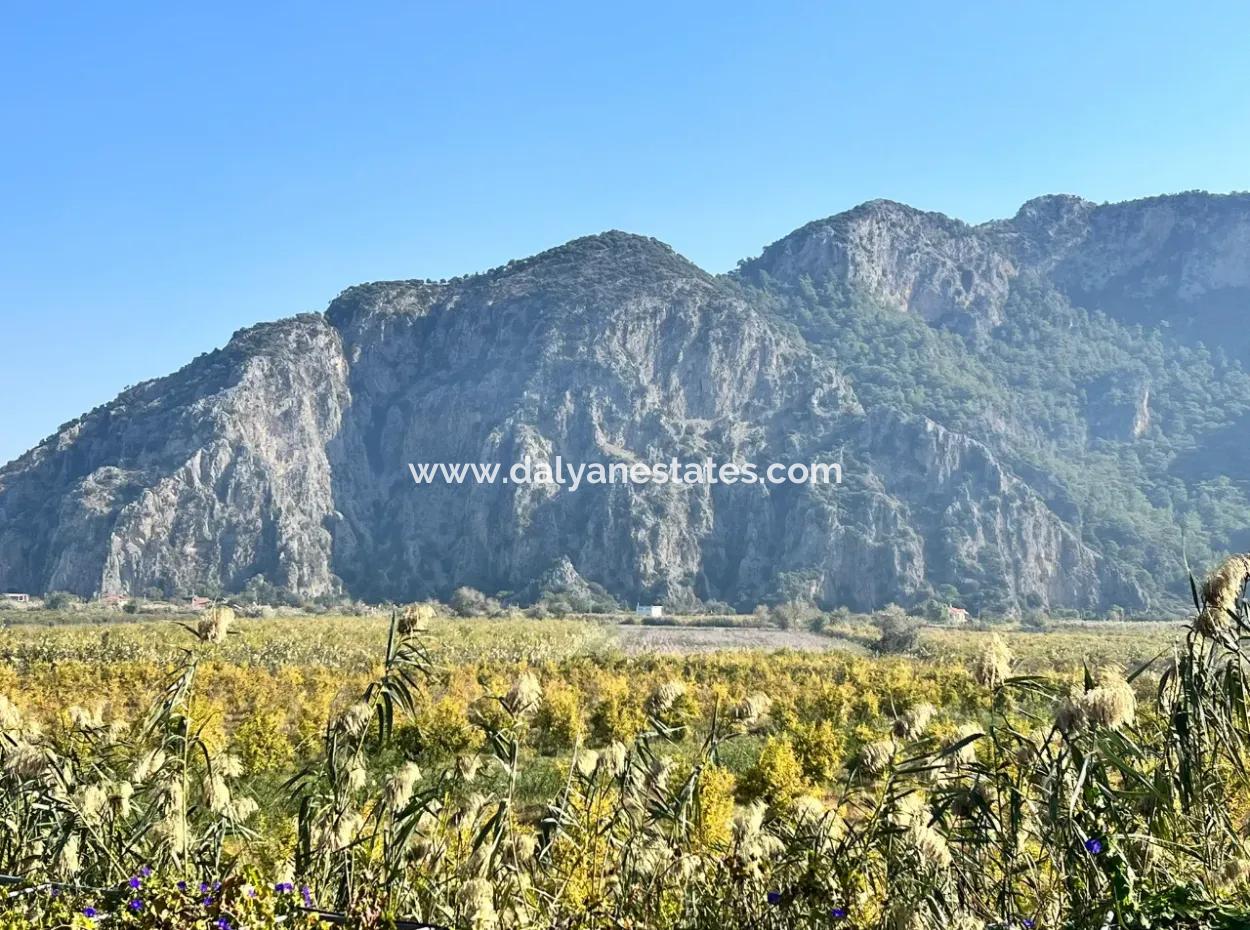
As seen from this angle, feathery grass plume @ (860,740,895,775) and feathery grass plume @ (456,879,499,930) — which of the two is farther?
feathery grass plume @ (860,740,895,775)

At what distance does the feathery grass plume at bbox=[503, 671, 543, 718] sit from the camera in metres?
3.67

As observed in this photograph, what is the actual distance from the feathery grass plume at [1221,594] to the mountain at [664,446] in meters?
86.4

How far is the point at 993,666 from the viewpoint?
3.27m

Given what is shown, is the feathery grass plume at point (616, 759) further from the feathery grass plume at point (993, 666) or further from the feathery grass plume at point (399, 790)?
the feathery grass plume at point (993, 666)

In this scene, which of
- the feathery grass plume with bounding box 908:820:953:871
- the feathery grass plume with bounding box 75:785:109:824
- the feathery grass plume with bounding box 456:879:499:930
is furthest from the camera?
the feathery grass plume with bounding box 75:785:109:824

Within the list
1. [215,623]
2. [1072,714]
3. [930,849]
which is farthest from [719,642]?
[1072,714]

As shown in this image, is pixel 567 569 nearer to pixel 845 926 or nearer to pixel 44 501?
pixel 44 501

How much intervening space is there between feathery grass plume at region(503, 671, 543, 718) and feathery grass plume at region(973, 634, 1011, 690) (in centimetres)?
162

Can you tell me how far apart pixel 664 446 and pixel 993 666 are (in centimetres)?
10388

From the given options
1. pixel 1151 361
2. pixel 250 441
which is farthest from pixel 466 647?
pixel 1151 361

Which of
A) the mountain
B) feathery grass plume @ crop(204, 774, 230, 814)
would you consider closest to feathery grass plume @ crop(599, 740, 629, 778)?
feathery grass plume @ crop(204, 774, 230, 814)

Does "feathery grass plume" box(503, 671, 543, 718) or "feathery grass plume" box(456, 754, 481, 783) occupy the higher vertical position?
"feathery grass plume" box(503, 671, 543, 718)

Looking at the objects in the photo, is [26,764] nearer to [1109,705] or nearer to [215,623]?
[215,623]

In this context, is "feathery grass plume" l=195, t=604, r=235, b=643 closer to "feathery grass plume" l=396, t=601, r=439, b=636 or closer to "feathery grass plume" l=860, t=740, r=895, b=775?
"feathery grass plume" l=396, t=601, r=439, b=636
